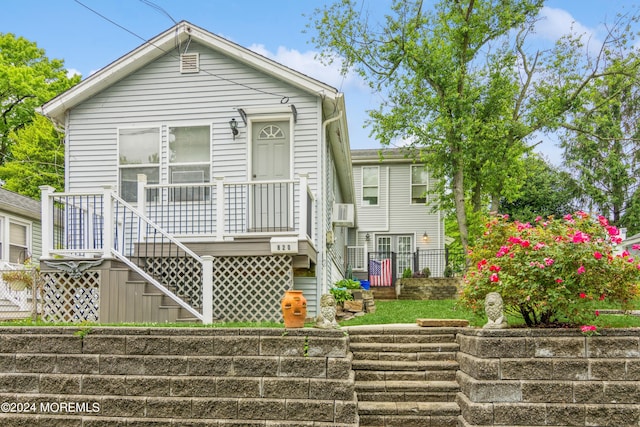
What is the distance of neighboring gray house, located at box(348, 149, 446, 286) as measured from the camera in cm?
1959

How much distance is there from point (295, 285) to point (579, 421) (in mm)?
5193

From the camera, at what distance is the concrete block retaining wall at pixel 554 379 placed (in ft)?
15.2

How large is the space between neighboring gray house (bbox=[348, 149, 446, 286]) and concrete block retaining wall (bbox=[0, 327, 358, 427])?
14.6m

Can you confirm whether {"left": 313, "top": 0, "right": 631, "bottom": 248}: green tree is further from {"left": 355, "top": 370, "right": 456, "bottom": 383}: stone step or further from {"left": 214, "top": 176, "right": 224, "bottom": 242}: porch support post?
{"left": 355, "top": 370, "right": 456, "bottom": 383}: stone step

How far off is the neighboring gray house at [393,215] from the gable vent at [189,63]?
464 inches

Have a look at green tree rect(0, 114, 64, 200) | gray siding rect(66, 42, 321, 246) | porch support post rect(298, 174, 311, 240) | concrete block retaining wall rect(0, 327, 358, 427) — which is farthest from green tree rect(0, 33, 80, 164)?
concrete block retaining wall rect(0, 327, 358, 427)

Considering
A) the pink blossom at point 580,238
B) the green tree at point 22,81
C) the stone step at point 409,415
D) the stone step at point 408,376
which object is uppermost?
the green tree at point 22,81

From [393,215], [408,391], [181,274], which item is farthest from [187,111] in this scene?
[393,215]

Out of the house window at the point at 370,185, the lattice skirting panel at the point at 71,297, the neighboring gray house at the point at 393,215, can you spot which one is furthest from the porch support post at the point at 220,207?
the house window at the point at 370,185

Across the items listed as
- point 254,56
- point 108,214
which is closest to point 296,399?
point 108,214

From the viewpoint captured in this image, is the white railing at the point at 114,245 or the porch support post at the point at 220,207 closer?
the white railing at the point at 114,245

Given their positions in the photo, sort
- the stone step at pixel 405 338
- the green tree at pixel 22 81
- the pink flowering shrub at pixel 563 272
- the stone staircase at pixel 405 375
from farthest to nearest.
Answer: the green tree at pixel 22 81
the stone step at pixel 405 338
the stone staircase at pixel 405 375
the pink flowering shrub at pixel 563 272

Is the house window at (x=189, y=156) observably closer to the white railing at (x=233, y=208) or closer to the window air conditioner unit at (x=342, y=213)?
the white railing at (x=233, y=208)

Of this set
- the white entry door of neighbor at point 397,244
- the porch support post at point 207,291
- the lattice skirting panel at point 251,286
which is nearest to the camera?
the porch support post at point 207,291
